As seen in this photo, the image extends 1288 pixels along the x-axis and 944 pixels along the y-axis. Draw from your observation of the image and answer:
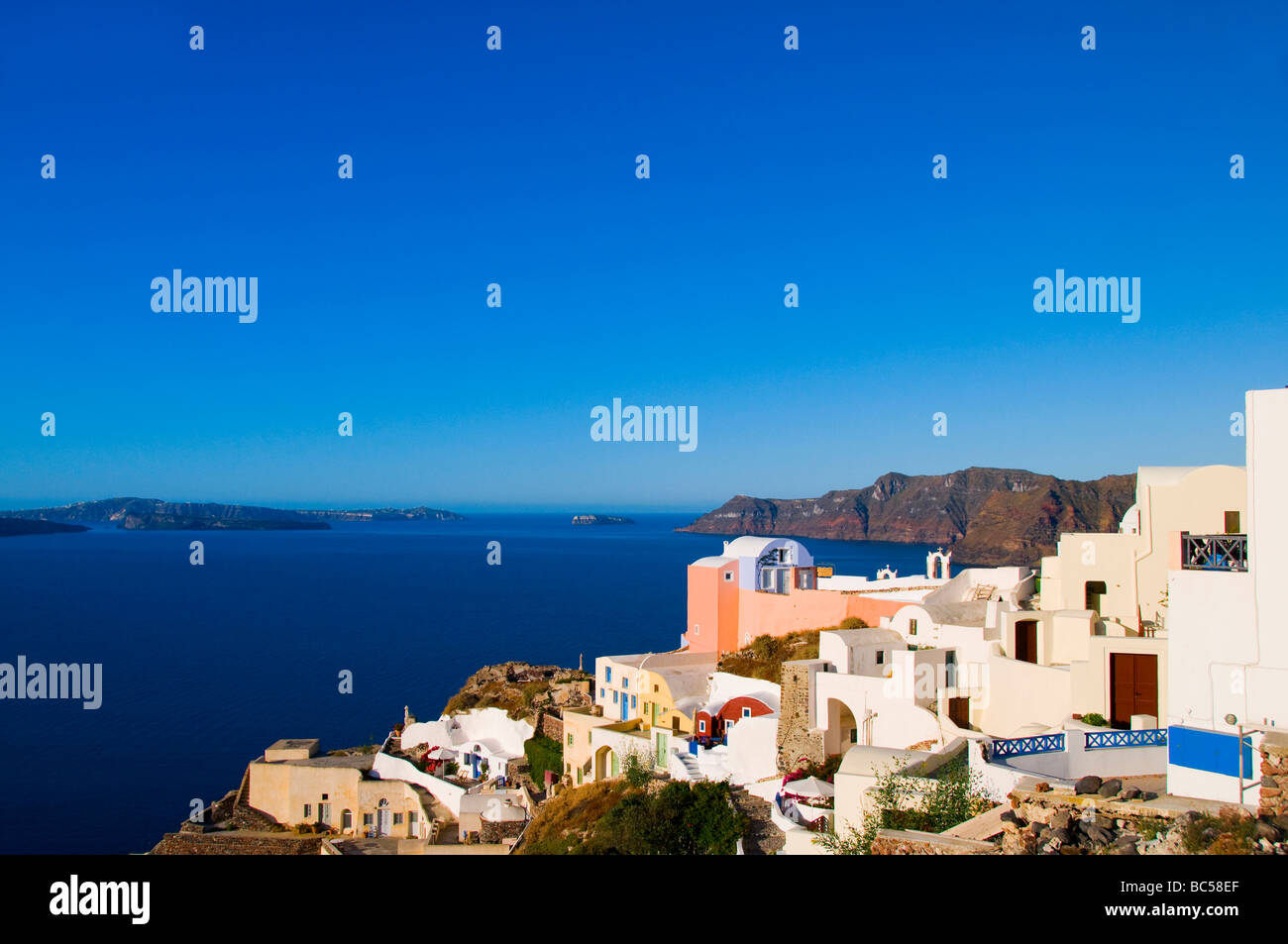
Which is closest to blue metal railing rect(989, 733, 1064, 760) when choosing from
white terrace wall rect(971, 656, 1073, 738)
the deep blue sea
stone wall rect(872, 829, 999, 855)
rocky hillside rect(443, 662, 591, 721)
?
white terrace wall rect(971, 656, 1073, 738)

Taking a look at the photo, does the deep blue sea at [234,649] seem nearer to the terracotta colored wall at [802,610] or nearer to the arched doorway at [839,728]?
the terracotta colored wall at [802,610]

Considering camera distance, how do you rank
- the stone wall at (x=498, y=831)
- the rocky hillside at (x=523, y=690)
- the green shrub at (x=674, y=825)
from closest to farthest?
1. the green shrub at (x=674, y=825)
2. the stone wall at (x=498, y=831)
3. the rocky hillside at (x=523, y=690)

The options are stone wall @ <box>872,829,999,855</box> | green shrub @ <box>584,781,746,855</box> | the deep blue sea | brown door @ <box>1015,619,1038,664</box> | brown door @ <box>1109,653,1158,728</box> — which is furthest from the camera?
the deep blue sea

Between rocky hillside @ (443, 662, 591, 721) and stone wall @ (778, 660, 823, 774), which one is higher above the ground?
stone wall @ (778, 660, 823, 774)

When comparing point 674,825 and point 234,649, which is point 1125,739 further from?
point 234,649

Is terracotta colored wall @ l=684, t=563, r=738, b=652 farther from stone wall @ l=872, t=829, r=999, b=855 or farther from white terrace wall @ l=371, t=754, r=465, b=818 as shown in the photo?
stone wall @ l=872, t=829, r=999, b=855

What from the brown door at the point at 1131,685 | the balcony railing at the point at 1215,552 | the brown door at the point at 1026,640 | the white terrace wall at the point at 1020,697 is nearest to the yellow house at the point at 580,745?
the white terrace wall at the point at 1020,697
